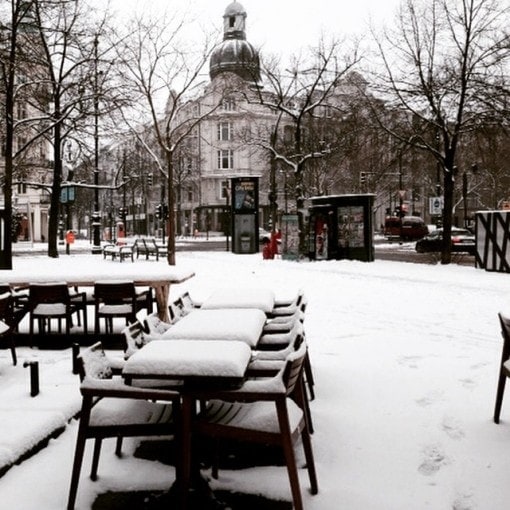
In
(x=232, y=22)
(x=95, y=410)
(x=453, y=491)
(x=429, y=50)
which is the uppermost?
(x=232, y=22)

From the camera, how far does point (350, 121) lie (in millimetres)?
25203

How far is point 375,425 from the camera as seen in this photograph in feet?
19.3

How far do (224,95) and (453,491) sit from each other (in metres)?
24.3

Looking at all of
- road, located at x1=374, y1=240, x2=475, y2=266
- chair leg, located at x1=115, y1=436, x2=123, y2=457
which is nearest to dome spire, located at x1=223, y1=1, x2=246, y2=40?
road, located at x1=374, y1=240, x2=475, y2=266

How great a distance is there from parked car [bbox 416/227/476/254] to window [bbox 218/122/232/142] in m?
48.3

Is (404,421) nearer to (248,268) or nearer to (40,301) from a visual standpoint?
(40,301)

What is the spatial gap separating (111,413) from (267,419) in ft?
3.50

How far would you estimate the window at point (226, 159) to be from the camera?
8044 centimetres

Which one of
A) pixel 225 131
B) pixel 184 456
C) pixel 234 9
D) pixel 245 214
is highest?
pixel 234 9

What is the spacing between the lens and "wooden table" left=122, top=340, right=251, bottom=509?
3.99 metres

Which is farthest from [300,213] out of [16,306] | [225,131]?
[225,131]

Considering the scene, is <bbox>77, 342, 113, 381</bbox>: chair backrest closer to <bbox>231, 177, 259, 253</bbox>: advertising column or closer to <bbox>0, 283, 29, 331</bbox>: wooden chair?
<bbox>0, 283, 29, 331</bbox>: wooden chair

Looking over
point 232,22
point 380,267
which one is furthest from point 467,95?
point 232,22

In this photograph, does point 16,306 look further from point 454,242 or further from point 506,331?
point 454,242
